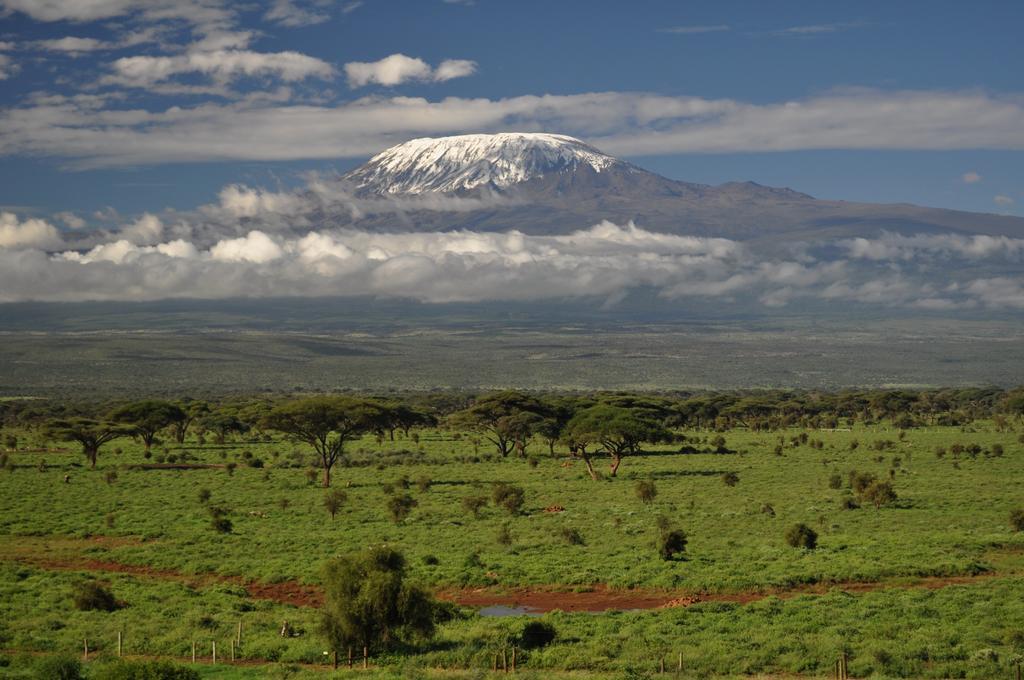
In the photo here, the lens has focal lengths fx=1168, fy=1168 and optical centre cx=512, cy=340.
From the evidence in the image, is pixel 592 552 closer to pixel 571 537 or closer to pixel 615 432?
pixel 571 537

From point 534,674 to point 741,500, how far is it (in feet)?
79.9

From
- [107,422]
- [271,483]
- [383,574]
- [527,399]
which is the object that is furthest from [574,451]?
[383,574]

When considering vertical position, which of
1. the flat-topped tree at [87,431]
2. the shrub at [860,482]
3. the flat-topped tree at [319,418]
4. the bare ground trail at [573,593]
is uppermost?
the flat-topped tree at [319,418]

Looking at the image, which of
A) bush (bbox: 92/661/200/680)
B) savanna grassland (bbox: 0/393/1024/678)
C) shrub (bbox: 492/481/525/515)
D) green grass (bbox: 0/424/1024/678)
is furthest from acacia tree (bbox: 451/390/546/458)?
bush (bbox: 92/661/200/680)

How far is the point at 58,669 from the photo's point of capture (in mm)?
20031

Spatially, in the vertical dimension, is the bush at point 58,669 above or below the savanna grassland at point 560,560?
above

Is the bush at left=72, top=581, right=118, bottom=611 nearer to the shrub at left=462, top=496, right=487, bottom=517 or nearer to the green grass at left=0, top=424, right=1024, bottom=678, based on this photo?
the green grass at left=0, top=424, right=1024, bottom=678

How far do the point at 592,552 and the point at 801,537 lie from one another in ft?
19.7

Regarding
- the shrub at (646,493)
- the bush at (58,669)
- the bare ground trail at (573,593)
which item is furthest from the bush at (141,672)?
the shrub at (646,493)

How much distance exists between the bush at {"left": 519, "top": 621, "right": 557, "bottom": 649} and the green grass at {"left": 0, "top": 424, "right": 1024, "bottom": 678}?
16.4 inches

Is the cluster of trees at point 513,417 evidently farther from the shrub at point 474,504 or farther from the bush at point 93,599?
the bush at point 93,599

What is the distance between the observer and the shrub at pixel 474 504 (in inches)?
1632

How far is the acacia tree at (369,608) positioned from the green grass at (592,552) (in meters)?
0.65

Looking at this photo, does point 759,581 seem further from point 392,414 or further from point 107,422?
point 107,422
